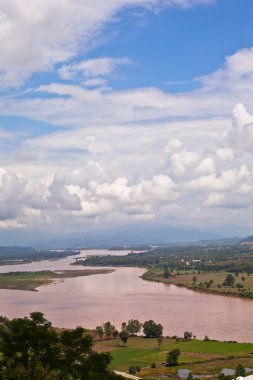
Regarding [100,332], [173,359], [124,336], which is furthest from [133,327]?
[173,359]

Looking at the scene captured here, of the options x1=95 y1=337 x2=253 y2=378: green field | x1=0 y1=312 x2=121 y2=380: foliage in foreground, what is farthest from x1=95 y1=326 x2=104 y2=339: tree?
x1=0 y1=312 x2=121 y2=380: foliage in foreground

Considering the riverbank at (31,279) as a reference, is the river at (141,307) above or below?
below

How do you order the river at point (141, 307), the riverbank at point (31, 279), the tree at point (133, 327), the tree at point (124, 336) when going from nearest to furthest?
the tree at point (124, 336)
the tree at point (133, 327)
the river at point (141, 307)
the riverbank at point (31, 279)

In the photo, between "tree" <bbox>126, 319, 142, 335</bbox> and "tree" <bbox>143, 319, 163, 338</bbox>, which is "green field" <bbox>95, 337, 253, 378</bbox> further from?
"tree" <bbox>126, 319, 142, 335</bbox>

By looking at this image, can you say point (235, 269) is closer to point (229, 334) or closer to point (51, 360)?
point (229, 334)

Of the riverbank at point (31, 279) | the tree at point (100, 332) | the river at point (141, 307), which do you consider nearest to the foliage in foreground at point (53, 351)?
the tree at point (100, 332)

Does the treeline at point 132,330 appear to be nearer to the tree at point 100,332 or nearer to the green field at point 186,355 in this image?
the tree at point 100,332

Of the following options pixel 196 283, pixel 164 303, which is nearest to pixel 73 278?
pixel 196 283
